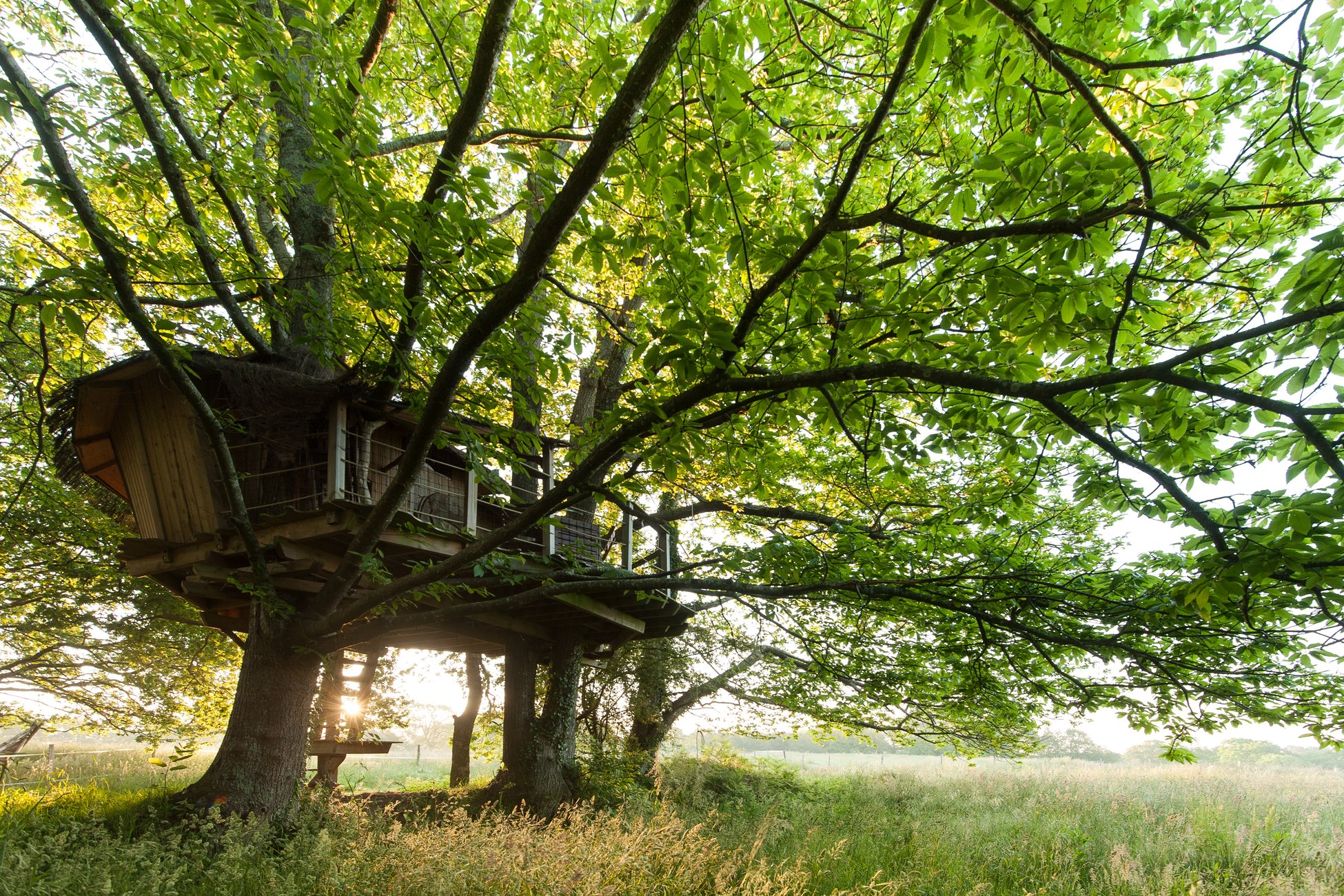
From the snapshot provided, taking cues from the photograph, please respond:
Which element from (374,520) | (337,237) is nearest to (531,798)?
(374,520)

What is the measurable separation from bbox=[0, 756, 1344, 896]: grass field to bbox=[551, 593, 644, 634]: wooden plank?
7.94ft

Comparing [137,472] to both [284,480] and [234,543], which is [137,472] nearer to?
[284,480]

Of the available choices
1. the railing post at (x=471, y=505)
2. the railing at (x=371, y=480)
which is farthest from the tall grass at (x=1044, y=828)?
the railing post at (x=471, y=505)

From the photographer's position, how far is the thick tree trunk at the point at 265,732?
22.5 ft

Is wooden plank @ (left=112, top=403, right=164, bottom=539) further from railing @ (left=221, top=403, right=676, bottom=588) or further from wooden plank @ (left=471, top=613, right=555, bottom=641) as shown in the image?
wooden plank @ (left=471, top=613, right=555, bottom=641)

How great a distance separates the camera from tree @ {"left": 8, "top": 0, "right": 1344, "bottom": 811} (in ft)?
10.0

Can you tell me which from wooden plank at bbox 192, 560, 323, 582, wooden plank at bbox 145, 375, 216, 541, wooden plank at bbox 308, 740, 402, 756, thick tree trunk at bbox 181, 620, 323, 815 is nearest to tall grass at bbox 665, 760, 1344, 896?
thick tree trunk at bbox 181, 620, 323, 815

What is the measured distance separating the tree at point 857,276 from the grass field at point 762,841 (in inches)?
73.5

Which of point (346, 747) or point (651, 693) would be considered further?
point (651, 693)

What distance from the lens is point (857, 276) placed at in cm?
414

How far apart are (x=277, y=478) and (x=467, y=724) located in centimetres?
1004

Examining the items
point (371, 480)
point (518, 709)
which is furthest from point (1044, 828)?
point (371, 480)

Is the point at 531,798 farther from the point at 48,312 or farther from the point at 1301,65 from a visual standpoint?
the point at 1301,65

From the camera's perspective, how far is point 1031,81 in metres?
3.35
